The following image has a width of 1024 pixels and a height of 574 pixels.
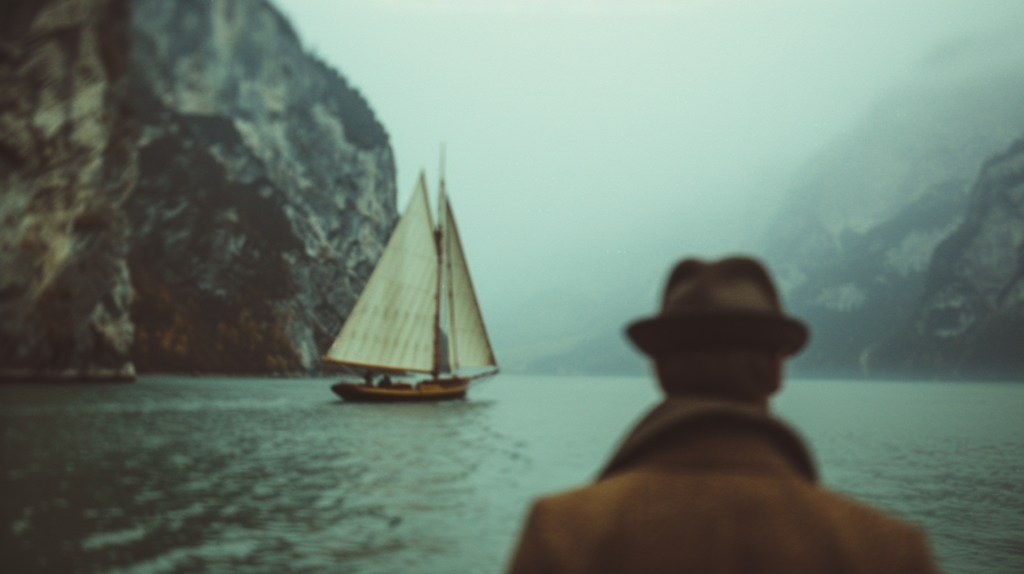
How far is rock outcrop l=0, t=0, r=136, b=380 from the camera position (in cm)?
4003

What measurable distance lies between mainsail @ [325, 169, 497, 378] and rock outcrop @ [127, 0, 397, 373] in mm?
43807

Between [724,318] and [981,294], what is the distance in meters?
204

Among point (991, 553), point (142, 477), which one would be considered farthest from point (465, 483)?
point (991, 553)

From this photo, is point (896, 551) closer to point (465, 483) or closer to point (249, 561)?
point (249, 561)

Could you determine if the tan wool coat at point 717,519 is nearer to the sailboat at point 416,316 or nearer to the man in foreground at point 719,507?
the man in foreground at point 719,507

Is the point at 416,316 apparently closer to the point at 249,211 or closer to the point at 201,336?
the point at 249,211

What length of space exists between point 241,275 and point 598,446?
287 ft

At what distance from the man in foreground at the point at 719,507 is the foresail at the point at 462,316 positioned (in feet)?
161

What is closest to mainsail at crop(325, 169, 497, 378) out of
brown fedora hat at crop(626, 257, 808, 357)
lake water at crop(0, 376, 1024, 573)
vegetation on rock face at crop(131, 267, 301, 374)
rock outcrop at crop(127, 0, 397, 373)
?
lake water at crop(0, 376, 1024, 573)

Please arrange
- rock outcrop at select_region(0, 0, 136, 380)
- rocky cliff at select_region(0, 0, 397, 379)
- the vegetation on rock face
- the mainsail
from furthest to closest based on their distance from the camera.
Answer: the vegetation on rock face
the mainsail
rocky cliff at select_region(0, 0, 397, 379)
rock outcrop at select_region(0, 0, 136, 380)

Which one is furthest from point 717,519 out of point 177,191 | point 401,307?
point 177,191

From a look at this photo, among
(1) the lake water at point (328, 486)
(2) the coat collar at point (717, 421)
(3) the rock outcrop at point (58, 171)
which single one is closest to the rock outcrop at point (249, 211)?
(3) the rock outcrop at point (58, 171)

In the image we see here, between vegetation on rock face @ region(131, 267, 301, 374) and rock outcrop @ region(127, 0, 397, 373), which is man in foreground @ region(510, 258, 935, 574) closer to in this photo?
rock outcrop @ region(127, 0, 397, 373)

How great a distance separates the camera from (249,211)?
10294 cm
